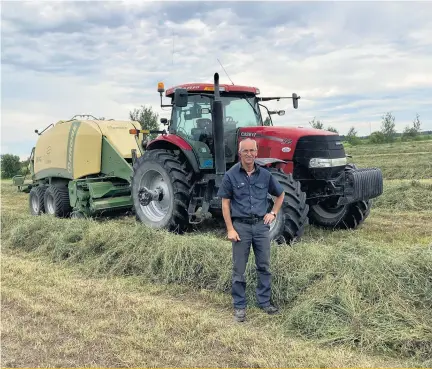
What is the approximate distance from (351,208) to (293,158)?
1649mm

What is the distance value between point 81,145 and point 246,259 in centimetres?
651

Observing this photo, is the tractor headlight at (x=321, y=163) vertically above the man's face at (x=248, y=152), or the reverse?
the man's face at (x=248, y=152)

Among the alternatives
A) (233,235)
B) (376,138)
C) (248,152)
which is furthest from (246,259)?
(376,138)

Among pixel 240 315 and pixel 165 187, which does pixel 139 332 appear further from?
pixel 165 187

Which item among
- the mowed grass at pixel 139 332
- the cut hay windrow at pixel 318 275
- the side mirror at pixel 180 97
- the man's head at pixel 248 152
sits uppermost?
the side mirror at pixel 180 97

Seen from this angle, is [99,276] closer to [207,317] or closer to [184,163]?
[207,317]

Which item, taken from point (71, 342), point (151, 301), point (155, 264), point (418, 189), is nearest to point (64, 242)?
point (155, 264)

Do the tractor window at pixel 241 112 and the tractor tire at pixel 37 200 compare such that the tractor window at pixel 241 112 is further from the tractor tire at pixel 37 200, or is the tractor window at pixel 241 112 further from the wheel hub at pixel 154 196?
the tractor tire at pixel 37 200

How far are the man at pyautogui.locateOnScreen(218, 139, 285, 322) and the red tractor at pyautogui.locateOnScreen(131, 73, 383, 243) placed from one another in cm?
158

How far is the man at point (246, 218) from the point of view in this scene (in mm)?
4344

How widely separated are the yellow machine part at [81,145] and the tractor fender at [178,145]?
6.79ft

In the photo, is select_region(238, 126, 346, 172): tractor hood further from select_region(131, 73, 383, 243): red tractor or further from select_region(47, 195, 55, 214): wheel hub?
select_region(47, 195, 55, 214): wheel hub

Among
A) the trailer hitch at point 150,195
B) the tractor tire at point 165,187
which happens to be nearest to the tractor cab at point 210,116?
the tractor tire at point 165,187

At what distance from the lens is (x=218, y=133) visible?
6605 mm
